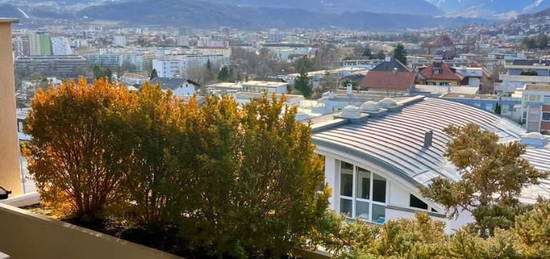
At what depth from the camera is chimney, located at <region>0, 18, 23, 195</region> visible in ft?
16.1

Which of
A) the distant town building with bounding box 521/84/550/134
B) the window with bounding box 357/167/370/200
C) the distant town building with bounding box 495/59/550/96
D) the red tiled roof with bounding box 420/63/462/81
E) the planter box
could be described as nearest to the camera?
the planter box

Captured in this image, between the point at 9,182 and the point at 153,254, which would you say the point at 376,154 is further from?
the point at 153,254

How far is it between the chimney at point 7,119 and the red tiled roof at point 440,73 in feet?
113

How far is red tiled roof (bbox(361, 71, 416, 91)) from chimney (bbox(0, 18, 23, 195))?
1074 inches

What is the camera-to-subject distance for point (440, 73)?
37.4 m

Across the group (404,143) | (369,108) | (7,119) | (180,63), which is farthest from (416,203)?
(180,63)

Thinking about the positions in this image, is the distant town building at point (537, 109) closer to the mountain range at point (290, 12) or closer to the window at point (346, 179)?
the window at point (346, 179)

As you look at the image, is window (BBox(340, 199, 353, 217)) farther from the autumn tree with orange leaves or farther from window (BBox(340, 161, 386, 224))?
the autumn tree with orange leaves

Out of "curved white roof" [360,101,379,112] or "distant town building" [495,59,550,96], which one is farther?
"distant town building" [495,59,550,96]

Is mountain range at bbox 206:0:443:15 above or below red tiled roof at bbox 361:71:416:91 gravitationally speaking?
above

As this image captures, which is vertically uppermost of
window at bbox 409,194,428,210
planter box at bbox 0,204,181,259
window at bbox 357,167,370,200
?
planter box at bbox 0,204,181,259

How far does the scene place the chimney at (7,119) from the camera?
4.90m

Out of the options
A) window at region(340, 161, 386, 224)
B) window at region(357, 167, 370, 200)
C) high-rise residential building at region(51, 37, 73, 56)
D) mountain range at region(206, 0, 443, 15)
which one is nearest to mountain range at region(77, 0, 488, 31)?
mountain range at region(206, 0, 443, 15)

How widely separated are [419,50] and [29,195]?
6039 centimetres
